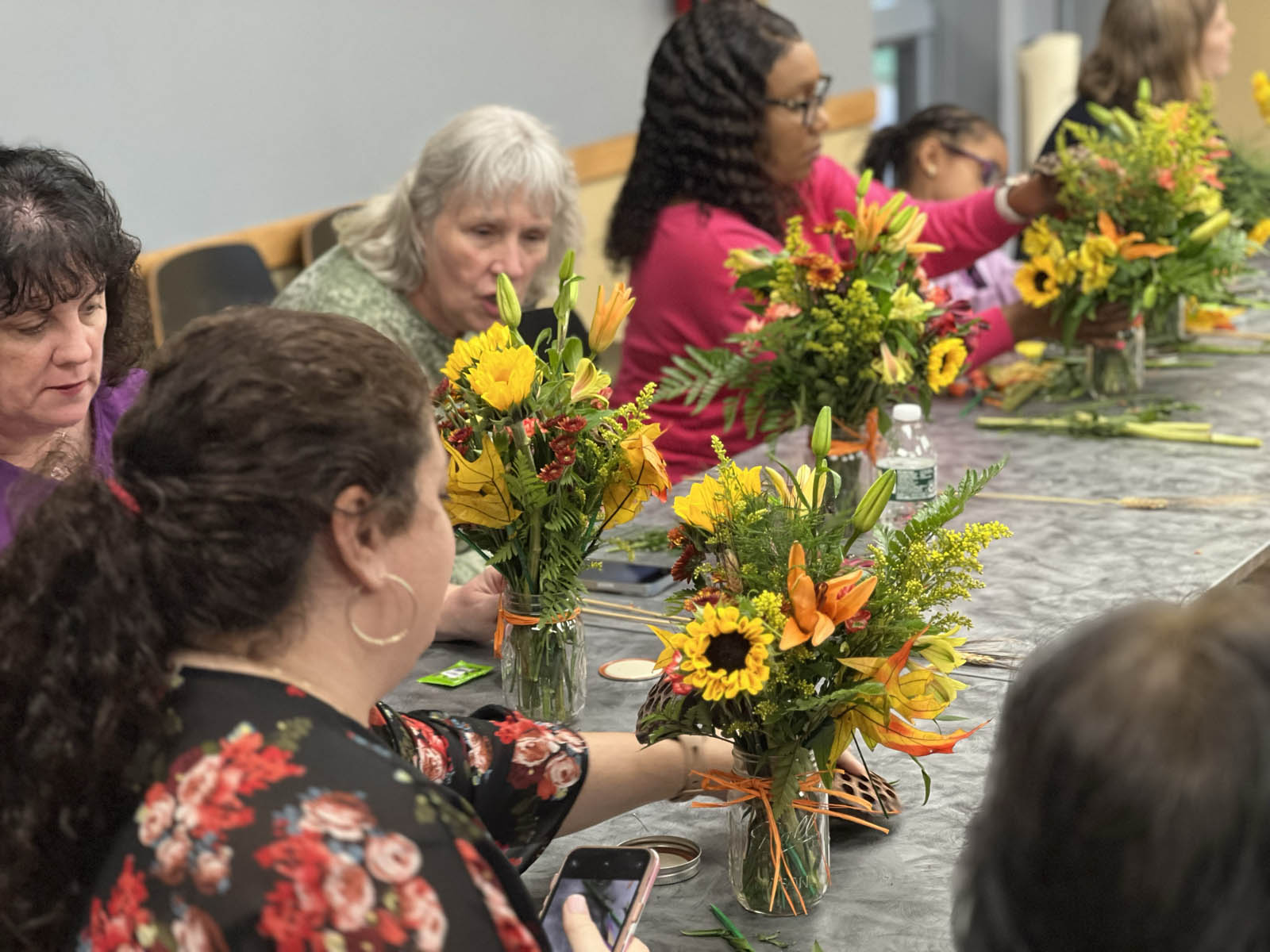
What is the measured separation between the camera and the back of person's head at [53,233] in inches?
Answer: 74.0

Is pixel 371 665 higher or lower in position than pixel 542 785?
higher

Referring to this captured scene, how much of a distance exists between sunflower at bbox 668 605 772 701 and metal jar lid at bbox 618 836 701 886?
23cm

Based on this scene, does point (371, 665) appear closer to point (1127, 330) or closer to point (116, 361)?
point (116, 361)

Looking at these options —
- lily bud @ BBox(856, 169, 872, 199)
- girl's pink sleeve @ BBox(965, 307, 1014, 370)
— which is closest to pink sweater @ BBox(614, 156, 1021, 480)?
girl's pink sleeve @ BBox(965, 307, 1014, 370)

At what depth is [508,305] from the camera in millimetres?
1788

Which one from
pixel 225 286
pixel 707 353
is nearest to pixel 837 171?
pixel 707 353

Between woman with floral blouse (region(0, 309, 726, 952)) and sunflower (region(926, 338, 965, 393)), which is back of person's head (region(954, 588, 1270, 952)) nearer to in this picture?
woman with floral blouse (region(0, 309, 726, 952))

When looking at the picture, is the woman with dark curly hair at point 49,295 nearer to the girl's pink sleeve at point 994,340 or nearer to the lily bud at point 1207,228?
the girl's pink sleeve at point 994,340

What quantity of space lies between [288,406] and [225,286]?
2913 millimetres

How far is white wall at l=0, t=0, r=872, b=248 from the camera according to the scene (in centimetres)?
352

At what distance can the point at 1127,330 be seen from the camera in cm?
306

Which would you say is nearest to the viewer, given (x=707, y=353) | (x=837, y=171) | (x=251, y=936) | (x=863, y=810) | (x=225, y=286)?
(x=251, y=936)

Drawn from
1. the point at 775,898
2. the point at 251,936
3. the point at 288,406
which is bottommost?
the point at 775,898

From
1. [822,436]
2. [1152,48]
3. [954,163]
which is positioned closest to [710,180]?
[954,163]
